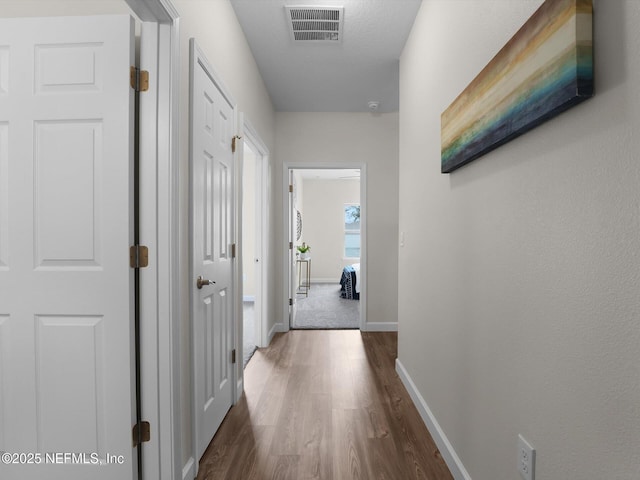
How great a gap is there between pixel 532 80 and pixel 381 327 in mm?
3541

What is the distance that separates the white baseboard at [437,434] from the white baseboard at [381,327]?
1.53 meters

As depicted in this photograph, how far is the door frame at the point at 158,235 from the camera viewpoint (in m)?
1.43

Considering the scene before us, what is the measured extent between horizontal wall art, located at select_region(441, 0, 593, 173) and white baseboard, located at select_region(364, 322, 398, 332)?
2965mm

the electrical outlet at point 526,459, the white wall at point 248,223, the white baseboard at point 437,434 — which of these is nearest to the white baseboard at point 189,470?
the white baseboard at point 437,434

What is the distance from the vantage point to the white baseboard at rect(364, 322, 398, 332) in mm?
4223

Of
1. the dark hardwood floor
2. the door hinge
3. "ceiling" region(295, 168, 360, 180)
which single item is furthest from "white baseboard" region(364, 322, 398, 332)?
"ceiling" region(295, 168, 360, 180)

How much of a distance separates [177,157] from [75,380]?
0.95 metres

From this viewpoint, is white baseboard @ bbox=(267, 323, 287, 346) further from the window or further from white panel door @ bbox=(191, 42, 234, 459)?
the window

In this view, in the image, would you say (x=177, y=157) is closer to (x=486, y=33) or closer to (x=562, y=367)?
(x=486, y=33)

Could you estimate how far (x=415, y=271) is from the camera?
7.91 ft

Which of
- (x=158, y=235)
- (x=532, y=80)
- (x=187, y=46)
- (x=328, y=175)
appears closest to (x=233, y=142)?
(x=187, y=46)

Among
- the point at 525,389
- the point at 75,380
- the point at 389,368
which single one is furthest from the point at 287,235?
the point at 525,389

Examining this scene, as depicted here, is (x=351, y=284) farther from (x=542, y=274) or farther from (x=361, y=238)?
(x=542, y=274)

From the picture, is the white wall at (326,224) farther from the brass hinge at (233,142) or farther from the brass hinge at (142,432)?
the brass hinge at (142,432)
